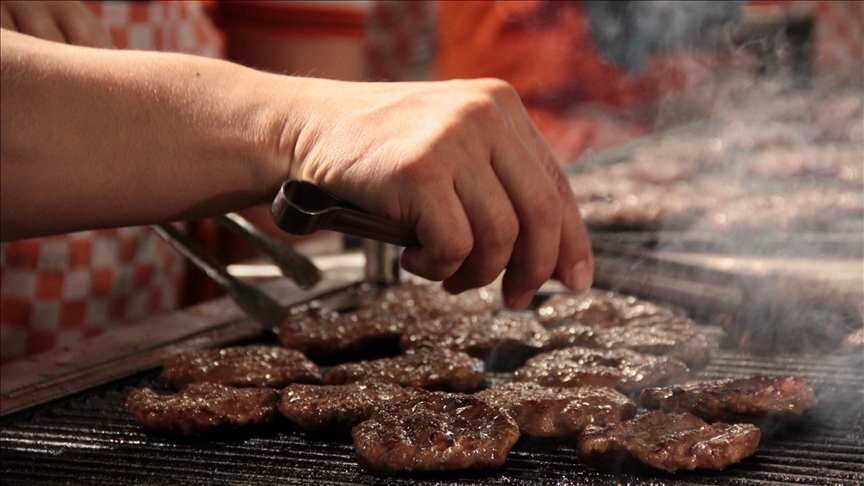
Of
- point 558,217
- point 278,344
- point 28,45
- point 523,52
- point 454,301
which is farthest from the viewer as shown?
point 523,52

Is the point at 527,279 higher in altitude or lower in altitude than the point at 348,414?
higher

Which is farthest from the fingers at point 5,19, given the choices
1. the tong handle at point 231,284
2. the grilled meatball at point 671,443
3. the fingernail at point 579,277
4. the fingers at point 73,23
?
the grilled meatball at point 671,443

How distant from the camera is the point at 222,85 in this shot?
1.73 meters

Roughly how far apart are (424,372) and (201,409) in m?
0.50

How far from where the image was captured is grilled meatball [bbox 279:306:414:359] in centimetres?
215

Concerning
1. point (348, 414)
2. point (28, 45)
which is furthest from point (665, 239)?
point (28, 45)

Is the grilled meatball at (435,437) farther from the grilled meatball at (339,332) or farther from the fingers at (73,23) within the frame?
the fingers at (73,23)

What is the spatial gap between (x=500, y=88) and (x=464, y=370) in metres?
0.65

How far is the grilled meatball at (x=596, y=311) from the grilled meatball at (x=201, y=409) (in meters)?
0.95

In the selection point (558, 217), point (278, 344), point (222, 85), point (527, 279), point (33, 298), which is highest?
point (222, 85)

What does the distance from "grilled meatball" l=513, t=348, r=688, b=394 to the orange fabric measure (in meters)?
7.07

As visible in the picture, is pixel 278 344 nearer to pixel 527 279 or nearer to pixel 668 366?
pixel 527 279

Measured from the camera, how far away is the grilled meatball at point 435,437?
1.43m

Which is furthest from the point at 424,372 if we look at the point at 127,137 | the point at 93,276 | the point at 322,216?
the point at 93,276
